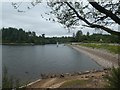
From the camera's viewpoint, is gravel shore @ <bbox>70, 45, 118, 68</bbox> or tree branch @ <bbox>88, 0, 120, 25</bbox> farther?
gravel shore @ <bbox>70, 45, 118, 68</bbox>

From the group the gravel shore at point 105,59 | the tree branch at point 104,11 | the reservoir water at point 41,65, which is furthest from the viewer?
the gravel shore at point 105,59

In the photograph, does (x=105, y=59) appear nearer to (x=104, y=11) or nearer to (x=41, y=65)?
(x=41, y=65)

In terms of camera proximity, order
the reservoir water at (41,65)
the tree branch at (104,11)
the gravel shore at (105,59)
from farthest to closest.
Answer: the gravel shore at (105,59), the reservoir water at (41,65), the tree branch at (104,11)

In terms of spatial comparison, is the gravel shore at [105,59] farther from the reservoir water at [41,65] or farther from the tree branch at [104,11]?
the tree branch at [104,11]

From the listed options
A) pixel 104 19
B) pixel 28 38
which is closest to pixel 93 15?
pixel 104 19

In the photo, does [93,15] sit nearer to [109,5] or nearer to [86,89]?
[109,5]

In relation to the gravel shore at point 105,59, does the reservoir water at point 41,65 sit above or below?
below

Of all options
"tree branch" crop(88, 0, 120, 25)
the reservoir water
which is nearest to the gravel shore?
the reservoir water

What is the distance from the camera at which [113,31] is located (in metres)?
5.02

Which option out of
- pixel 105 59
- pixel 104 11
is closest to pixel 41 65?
pixel 105 59

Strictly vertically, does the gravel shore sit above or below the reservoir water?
above

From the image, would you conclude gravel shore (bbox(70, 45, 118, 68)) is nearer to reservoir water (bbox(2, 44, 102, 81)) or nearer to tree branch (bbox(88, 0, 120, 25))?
reservoir water (bbox(2, 44, 102, 81))

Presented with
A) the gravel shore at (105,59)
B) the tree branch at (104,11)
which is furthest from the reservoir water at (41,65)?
the tree branch at (104,11)

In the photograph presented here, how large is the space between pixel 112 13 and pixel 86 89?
10832 mm
